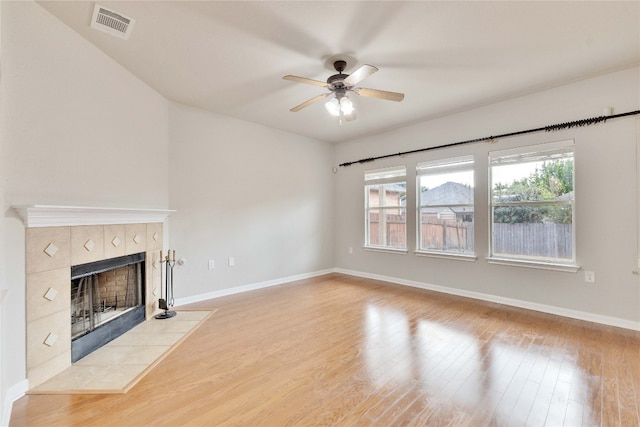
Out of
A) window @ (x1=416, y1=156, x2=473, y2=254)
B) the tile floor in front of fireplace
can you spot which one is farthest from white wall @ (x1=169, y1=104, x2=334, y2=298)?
window @ (x1=416, y1=156, x2=473, y2=254)

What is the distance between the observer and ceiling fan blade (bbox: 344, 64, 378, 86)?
230 centimetres

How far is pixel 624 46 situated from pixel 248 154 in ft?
14.7

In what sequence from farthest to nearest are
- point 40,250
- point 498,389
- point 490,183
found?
point 490,183 < point 40,250 < point 498,389

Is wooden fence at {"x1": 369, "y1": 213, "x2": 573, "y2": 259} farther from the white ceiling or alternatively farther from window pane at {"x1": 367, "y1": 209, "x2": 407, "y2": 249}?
the white ceiling

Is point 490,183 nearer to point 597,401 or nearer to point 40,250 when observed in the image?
point 597,401

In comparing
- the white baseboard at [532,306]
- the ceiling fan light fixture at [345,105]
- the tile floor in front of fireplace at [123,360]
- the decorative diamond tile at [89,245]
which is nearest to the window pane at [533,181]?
the white baseboard at [532,306]

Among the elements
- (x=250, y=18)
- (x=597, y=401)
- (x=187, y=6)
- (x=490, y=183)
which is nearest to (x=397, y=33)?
(x=250, y=18)

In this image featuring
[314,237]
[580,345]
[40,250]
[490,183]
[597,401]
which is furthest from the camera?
[314,237]

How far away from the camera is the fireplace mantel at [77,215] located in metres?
1.96

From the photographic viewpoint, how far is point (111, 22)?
2.22 meters

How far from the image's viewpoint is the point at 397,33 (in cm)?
234

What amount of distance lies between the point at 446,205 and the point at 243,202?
3.22 meters

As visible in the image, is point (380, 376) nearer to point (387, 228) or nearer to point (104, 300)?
point (104, 300)

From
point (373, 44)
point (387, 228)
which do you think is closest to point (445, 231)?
point (387, 228)
